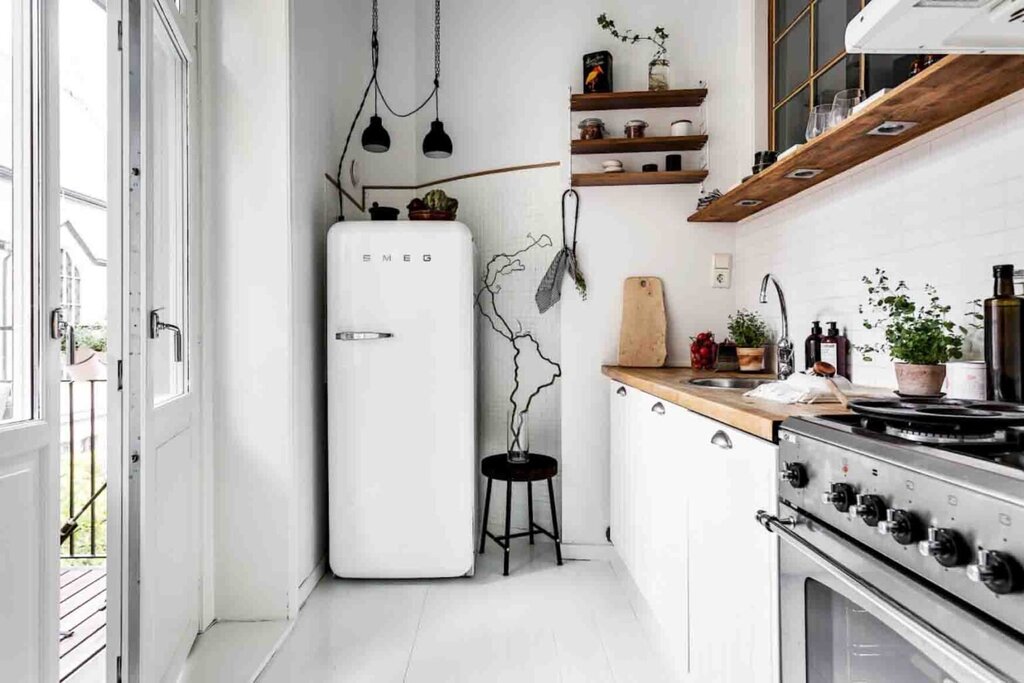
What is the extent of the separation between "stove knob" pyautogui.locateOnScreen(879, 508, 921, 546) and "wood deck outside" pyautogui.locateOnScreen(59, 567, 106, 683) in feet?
6.27

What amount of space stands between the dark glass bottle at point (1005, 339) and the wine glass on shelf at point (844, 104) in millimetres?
619

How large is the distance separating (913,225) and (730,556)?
107 cm

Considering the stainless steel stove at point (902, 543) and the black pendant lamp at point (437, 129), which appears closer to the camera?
the stainless steel stove at point (902, 543)

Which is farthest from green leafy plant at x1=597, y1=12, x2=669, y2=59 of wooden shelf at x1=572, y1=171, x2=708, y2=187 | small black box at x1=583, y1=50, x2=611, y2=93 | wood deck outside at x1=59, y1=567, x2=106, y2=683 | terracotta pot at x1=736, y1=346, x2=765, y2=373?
wood deck outside at x1=59, y1=567, x2=106, y2=683

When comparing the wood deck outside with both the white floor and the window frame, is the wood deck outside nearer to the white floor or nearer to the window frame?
the white floor

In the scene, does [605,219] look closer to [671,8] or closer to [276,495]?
[671,8]

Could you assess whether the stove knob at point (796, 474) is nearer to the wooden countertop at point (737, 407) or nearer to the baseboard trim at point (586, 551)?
the wooden countertop at point (737, 407)

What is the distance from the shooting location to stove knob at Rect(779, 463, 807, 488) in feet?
3.71

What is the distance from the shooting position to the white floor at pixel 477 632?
2.01m

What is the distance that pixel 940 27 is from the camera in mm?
1061

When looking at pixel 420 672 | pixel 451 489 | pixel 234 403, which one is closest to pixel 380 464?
pixel 451 489

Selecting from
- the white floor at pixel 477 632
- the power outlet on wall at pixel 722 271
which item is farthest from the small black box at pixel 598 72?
the white floor at pixel 477 632

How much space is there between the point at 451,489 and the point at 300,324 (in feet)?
3.17

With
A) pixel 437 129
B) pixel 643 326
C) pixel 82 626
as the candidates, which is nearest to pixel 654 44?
pixel 437 129
